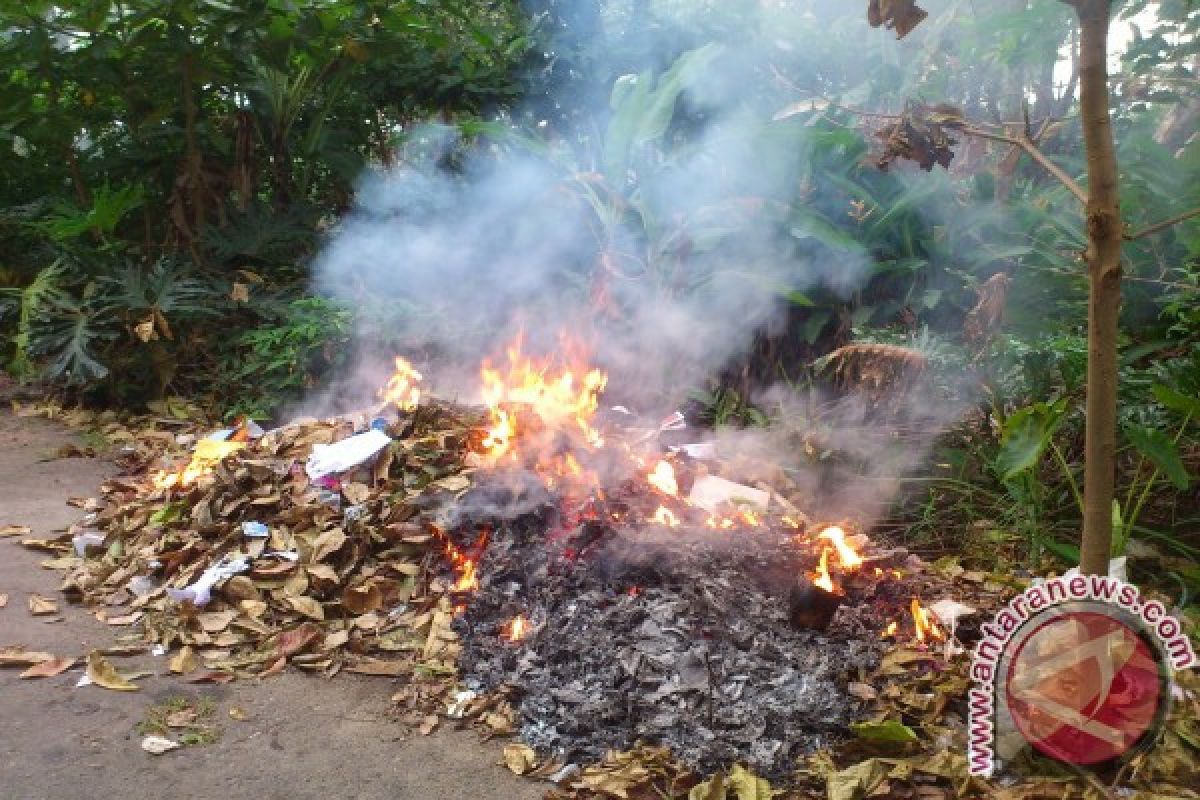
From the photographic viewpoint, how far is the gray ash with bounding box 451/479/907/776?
8.76 feet

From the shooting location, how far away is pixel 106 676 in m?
2.99

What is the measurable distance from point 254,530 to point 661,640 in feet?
6.42

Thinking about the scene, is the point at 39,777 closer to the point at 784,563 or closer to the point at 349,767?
the point at 349,767

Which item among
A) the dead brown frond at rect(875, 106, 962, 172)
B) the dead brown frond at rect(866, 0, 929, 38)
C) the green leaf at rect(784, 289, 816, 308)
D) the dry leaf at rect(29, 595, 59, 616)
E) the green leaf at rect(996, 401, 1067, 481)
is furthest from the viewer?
the green leaf at rect(784, 289, 816, 308)

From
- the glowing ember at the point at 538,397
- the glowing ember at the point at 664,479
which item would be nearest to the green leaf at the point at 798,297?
the glowing ember at the point at 538,397

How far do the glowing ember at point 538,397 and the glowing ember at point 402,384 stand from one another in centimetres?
45

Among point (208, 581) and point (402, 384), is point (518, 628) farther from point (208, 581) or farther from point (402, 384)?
point (402, 384)

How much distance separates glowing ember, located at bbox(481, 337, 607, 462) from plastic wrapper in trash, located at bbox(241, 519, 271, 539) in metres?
1.05

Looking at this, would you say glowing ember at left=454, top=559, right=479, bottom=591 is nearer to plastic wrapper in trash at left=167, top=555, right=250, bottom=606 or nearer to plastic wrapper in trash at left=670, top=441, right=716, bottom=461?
plastic wrapper in trash at left=167, top=555, right=250, bottom=606

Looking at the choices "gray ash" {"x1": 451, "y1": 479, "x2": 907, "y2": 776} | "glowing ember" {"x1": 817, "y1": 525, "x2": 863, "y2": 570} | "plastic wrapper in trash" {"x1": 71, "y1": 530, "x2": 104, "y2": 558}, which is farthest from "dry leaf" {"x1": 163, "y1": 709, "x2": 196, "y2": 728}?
"glowing ember" {"x1": 817, "y1": 525, "x2": 863, "y2": 570}

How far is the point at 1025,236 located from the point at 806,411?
153 centimetres

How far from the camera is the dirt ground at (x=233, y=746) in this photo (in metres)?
2.48

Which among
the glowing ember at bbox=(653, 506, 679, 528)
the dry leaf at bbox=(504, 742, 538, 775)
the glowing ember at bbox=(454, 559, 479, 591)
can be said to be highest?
the glowing ember at bbox=(653, 506, 679, 528)

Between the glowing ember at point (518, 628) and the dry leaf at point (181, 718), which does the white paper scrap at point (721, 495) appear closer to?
the glowing ember at point (518, 628)
